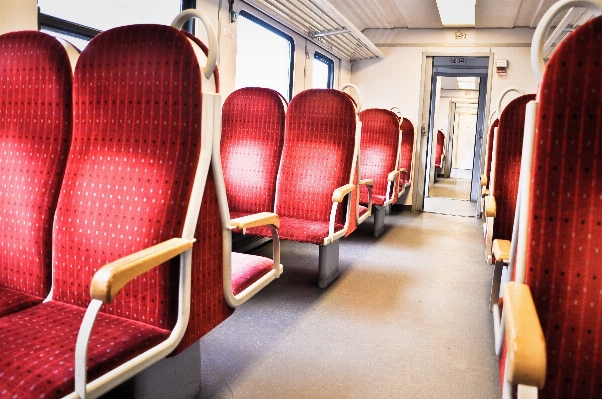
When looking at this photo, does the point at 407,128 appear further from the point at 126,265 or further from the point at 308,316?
the point at 126,265

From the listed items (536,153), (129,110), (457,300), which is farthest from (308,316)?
(536,153)

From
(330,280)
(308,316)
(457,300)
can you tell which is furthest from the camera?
(330,280)

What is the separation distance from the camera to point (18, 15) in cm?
223

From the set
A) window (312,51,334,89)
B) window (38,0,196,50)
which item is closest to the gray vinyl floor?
window (38,0,196,50)

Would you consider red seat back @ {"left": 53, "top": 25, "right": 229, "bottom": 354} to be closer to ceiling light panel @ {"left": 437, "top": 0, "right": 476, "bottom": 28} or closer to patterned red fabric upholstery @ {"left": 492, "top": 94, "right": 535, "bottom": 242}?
patterned red fabric upholstery @ {"left": 492, "top": 94, "right": 535, "bottom": 242}

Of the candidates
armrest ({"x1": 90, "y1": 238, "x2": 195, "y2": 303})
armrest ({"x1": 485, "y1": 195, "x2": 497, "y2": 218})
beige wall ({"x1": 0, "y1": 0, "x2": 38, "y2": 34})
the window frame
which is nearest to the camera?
armrest ({"x1": 90, "y1": 238, "x2": 195, "y2": 303})

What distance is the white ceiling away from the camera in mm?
5867

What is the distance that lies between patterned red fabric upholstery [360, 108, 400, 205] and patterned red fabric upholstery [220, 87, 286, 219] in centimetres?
212

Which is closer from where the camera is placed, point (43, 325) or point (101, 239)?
point (43, 325)

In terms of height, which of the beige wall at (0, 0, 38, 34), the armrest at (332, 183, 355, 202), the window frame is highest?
the window frame

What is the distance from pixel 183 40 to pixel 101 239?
2.24 feet

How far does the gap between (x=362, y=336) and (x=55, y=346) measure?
1639 mm

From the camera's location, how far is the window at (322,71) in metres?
6.52

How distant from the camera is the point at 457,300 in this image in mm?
3117
